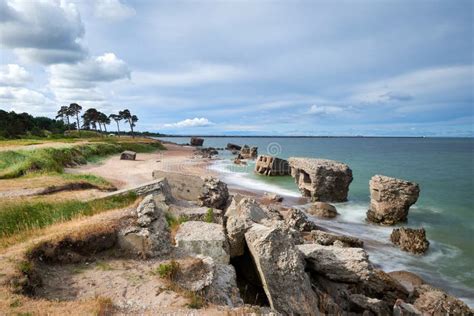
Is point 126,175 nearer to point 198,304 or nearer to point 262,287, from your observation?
point 262,287

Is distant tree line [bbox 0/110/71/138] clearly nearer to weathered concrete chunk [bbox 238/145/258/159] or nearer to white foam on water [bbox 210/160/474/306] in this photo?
weathered concrete chunk [bbox 238/145/258/159]

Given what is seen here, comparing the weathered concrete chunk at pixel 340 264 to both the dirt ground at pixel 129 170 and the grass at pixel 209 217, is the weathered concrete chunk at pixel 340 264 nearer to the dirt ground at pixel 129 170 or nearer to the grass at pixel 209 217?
the grass at pixel 209 217

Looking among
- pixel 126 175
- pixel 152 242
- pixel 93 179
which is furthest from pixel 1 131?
pixel 152 242

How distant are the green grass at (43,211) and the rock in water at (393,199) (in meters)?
18.0

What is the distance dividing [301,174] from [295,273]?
2462 centimetres

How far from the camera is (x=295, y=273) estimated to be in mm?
9250

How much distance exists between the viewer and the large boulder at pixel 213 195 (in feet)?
64.8

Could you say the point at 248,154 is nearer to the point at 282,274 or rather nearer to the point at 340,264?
the point at 340,264

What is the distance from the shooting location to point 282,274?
9.14 meters

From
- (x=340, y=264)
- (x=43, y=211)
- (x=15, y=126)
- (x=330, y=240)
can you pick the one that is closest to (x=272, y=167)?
(x=330, y=240)

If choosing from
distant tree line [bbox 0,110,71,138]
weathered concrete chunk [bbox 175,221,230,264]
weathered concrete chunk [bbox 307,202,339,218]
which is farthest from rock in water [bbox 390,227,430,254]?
distant tree line [bbox 0,110,71,138]

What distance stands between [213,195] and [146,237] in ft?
34.3

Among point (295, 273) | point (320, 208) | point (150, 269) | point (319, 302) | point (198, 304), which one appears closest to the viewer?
point (198, 304)

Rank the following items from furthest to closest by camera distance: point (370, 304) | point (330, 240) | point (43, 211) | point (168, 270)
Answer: point (330, 240) → point (43, 211) → point (370, 304) → point (168, 270)
